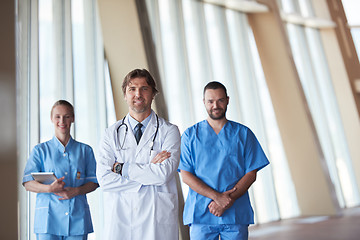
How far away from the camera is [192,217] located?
1941 mm

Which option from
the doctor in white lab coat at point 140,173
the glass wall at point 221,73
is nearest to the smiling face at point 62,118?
the doctor in white lab coat at point 140,173

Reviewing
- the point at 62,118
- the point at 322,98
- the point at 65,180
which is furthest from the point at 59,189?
the point at 322,98

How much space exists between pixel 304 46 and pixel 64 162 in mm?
5392

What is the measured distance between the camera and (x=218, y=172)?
1.99 metres

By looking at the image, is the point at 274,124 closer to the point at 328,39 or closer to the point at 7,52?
the point at 328,39

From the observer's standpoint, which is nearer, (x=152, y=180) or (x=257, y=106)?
(x=152, y=180)

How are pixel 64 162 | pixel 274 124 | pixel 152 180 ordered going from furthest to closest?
pixel 274 124 < pixel 64 162 < pixel 152 180

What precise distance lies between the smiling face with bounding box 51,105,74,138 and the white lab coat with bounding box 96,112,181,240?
1.87 ft

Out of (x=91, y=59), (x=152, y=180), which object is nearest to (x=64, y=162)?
(x=152, y=180)

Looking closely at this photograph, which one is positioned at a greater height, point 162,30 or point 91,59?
point 162,30

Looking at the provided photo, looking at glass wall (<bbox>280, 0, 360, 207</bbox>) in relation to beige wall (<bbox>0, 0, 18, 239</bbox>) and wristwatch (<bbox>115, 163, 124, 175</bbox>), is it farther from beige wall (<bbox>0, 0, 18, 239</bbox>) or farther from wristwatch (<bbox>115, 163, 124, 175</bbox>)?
beige wall (<bbox>0, 0, 18, 239</bbox>)

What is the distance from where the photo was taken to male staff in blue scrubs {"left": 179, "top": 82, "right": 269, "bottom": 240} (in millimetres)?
1911

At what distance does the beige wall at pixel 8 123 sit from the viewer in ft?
3.59

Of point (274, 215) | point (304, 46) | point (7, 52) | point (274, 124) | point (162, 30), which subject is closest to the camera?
point (7, 52)
